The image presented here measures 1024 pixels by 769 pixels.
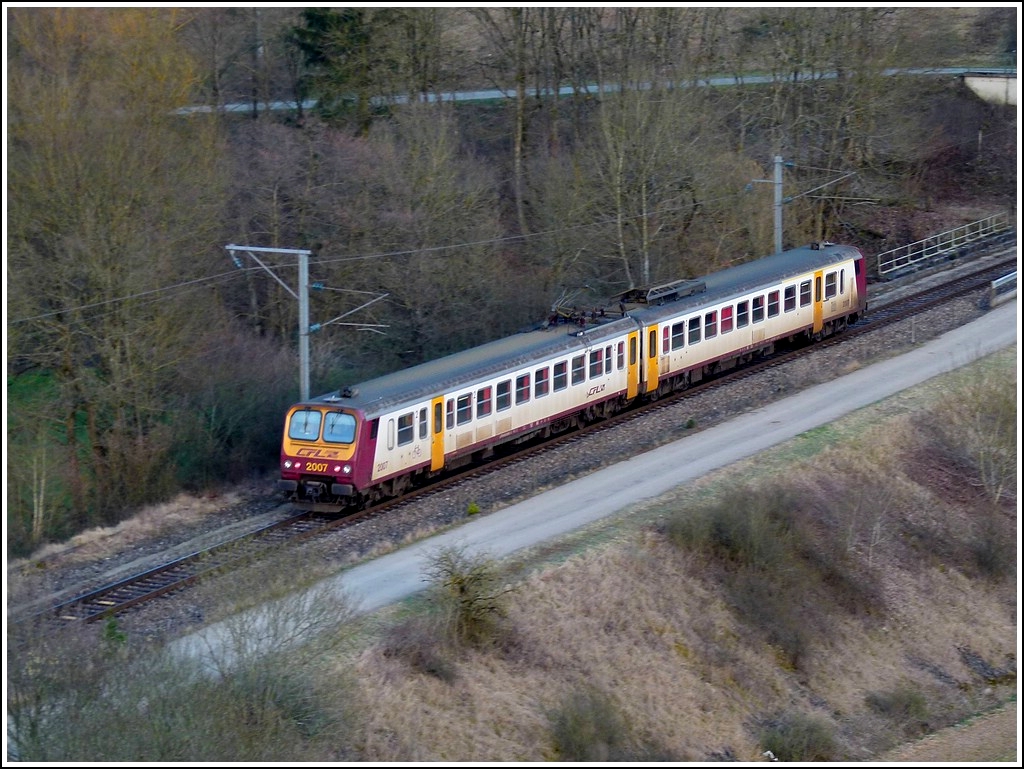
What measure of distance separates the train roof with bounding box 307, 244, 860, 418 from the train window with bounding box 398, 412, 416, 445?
29 centimetres

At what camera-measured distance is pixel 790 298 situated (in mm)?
31938

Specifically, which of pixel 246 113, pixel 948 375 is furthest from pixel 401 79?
pixel 948 375

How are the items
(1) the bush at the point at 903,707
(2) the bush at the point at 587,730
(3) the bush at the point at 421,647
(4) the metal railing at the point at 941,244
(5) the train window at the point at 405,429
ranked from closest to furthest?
→ (2) the bush at the point at 587,730 → (3) the bush at the point at 421,647 → (1) the bush at the point at 903,707 → (5) the train window at the point at 405,429 → (4) the metal railing at the point at 941,244

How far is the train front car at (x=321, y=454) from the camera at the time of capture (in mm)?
22562

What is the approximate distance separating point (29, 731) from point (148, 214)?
54.3 feet

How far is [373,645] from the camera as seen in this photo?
61.1ft

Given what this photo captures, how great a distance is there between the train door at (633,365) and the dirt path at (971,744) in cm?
1003

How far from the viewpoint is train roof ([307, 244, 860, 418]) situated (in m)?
23.4

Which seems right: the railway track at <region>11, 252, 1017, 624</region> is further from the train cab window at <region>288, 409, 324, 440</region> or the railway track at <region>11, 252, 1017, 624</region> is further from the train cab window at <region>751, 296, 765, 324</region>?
the train cab window at <region>288, 409, 324, 440</region>

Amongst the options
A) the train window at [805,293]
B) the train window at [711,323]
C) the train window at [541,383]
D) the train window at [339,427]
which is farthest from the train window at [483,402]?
the train window at [805,293]

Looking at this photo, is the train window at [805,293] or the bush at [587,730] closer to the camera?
the bush at [587,730]

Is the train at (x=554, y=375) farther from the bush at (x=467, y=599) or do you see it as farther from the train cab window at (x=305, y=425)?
the bush at (x=467, y=599)

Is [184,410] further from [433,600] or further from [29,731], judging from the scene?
[29,731]

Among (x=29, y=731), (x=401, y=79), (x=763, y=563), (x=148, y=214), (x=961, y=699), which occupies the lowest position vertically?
(x=961, y=699)
